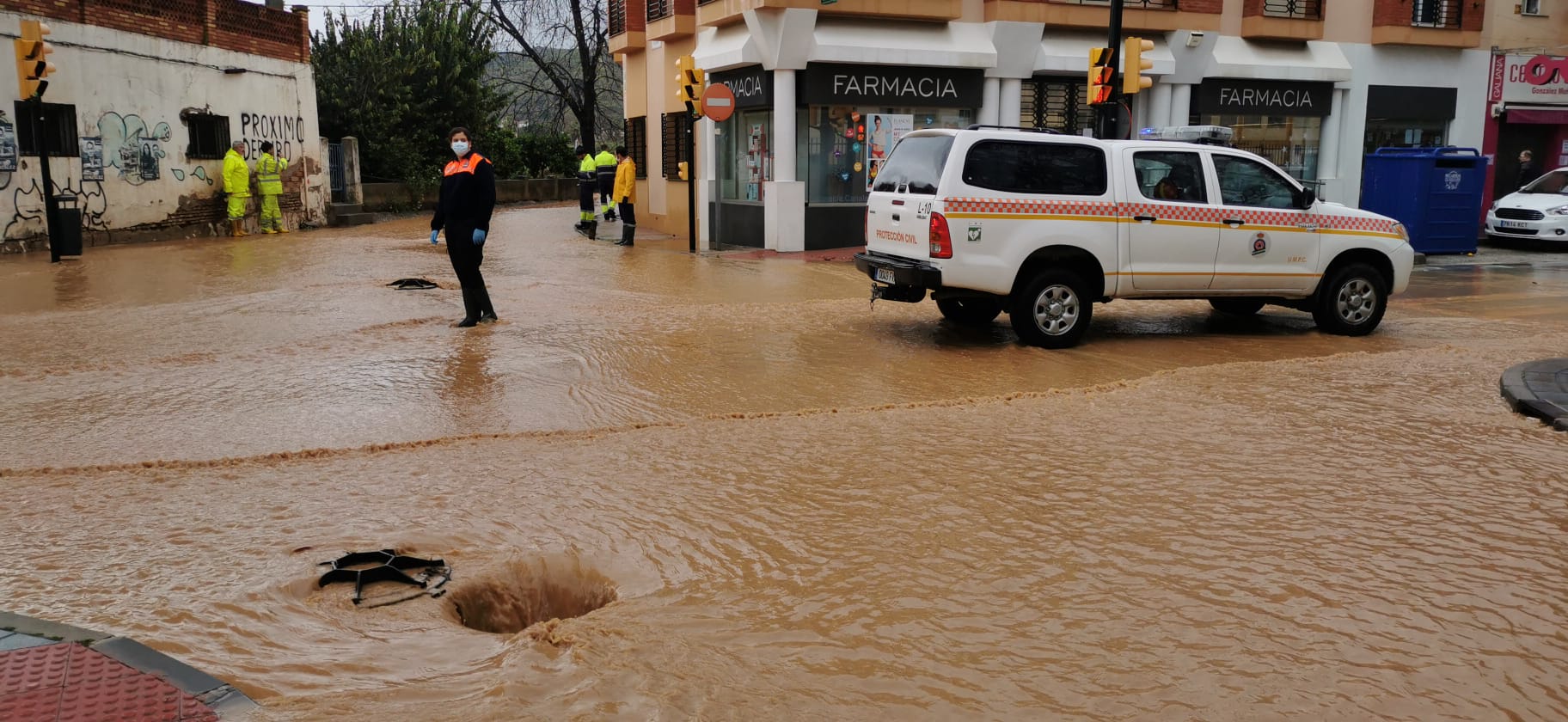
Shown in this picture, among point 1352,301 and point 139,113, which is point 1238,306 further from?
point 139,113

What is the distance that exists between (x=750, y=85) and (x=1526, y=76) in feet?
53.8

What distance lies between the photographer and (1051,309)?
33.2 feet

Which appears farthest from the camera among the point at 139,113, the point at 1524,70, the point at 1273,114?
the point at 1524,70

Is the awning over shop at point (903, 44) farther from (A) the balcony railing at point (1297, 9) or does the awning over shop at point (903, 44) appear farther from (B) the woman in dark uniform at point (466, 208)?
(B) the woman in dark uniform at point (466, 208)

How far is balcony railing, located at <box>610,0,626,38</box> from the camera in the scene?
91.9 ft

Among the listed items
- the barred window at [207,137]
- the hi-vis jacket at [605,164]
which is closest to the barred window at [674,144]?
the hi-vis jacket at [605,164]

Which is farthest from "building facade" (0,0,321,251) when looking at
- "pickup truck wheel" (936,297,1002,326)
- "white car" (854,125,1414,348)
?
"white car" (854,125,1414,348)

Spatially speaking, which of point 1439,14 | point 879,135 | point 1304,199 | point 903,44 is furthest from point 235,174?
point 1439,14

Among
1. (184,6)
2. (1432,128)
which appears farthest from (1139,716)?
(1432,128)

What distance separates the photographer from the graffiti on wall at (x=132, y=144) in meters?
20.7

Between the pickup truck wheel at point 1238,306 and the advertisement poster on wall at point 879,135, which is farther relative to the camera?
the advertisement poster on wall at point 879,135

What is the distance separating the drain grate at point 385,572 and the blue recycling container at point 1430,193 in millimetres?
18747

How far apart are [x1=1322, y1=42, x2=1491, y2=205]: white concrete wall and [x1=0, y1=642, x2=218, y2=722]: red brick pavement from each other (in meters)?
24.3

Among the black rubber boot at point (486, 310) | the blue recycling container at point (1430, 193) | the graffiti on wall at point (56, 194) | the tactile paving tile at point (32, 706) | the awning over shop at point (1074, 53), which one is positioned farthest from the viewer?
the awning over shop at point (1074, 53)
